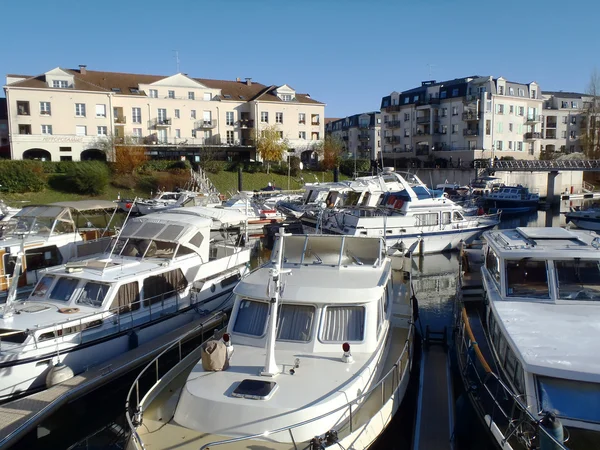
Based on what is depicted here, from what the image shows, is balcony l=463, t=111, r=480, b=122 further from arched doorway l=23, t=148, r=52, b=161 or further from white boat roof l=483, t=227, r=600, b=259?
white boat roof l=483, t=227, r=600, b=259

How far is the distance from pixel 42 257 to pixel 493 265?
46.7ft

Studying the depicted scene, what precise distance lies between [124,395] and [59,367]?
1686mm

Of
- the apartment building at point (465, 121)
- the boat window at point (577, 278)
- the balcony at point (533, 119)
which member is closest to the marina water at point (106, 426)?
the boat window at point (577, 278)

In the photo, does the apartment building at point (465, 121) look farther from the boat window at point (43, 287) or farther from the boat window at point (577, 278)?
the boat window at point (43, 287)

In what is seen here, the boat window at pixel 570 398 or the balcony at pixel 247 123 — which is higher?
the balcony at pixel 247 123

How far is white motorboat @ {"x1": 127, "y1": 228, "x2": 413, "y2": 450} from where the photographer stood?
7.35 metres

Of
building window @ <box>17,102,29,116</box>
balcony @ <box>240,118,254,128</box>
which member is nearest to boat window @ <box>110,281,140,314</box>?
building window @ <box>17,102,29,116</box>

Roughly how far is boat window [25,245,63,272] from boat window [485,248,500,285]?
45.7ft

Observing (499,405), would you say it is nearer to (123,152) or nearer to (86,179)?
(86,179)

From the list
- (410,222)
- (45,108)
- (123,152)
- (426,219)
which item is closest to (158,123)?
(123,152)

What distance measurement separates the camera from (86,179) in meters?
45.8

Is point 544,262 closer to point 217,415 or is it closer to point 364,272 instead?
point 364,272

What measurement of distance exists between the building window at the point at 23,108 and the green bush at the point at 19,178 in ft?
25.3

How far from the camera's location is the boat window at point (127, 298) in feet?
41.3
